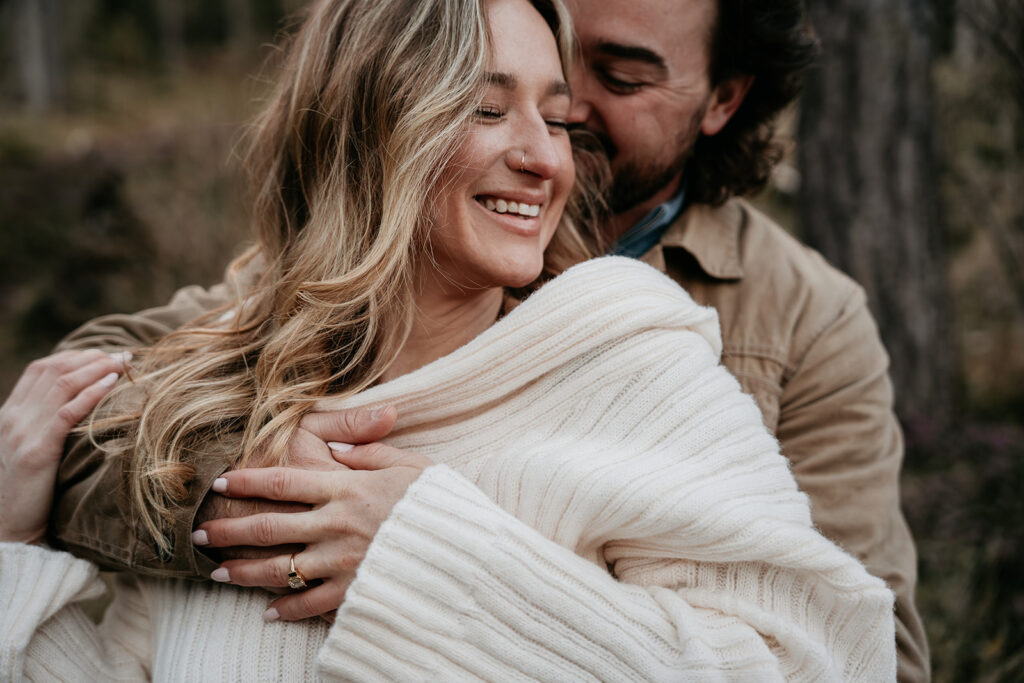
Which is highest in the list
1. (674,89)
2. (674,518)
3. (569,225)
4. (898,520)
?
(674,89)

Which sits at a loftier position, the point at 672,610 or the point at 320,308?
the point at 320,308

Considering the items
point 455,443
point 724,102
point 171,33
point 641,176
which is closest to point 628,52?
point 641,176

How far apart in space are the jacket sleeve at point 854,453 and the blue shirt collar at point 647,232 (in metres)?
0.58

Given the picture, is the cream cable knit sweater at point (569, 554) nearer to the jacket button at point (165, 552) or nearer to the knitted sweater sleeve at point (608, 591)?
the knitted sweater sleeve at point (608, 591)

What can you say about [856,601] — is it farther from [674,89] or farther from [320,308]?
[674,89]

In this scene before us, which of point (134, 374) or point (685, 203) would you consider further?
point (685, 203)

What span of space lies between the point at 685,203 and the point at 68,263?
17.8ft

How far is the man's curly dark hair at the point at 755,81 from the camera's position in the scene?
270 cm

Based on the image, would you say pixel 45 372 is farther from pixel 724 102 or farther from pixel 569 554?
pixel 724 102

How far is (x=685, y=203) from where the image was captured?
9.13 ft

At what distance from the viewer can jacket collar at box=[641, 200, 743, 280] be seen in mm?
2532

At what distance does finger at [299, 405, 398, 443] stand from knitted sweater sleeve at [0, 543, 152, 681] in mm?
647

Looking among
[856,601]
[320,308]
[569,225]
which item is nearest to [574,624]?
[856,601]

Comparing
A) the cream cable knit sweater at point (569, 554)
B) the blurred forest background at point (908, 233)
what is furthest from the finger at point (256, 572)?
the blurred forest background at point (908, 233)
